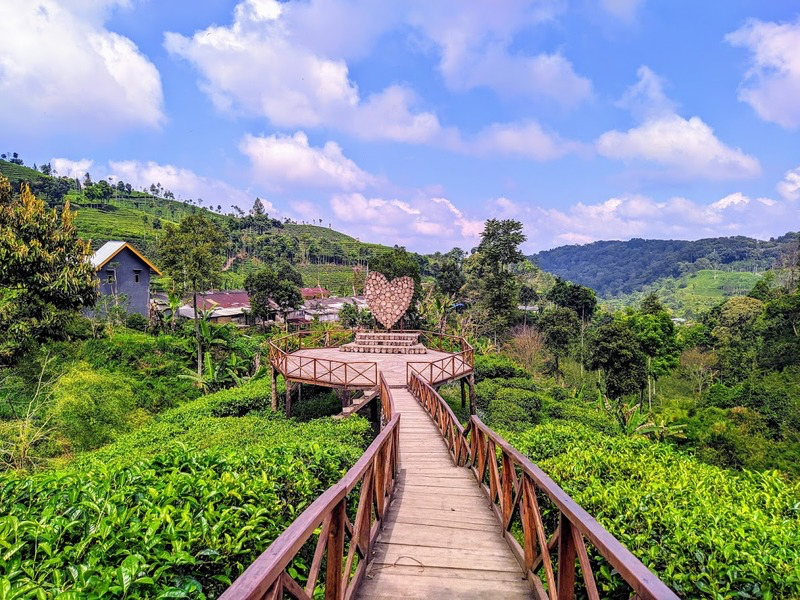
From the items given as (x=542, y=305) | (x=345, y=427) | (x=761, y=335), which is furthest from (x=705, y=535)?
(x=542, y=305)

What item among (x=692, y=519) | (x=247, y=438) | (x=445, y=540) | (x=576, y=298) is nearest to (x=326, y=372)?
(x=247, y=438)

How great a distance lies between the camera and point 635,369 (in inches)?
901

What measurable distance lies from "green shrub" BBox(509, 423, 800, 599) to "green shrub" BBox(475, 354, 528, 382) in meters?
15.2

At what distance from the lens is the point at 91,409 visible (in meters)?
14.3

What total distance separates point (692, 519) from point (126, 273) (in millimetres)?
36419

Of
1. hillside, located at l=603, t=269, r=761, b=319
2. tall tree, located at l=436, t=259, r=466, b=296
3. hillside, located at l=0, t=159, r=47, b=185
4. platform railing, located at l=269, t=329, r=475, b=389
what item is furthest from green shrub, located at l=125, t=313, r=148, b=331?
hillside, located at l=603, t=269, r=761, b=319

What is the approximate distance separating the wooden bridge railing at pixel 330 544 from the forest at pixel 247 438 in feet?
2.30

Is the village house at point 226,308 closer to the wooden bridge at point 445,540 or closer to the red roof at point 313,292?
the red roof at point 313,292

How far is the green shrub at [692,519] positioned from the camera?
2.92 meters

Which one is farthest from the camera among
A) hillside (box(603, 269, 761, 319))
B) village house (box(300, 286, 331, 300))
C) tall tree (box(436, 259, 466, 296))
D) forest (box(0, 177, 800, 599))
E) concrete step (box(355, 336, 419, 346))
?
hillside (box(603, 269, 761, 319))

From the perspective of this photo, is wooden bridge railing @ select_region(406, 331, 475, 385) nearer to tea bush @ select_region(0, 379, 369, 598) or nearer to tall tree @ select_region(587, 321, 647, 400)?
tea bush @ select_region(0, 379, 369, 598)

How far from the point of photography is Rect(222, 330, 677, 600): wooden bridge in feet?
6.62

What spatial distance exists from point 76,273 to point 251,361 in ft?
46.2

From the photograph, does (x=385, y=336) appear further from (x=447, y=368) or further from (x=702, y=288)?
(x=702, y=288)
